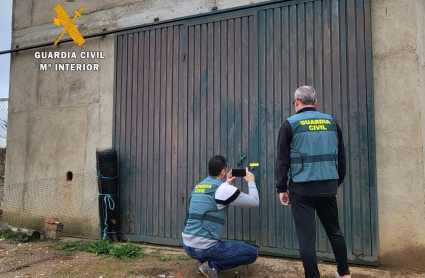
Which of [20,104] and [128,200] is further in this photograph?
[20,104]

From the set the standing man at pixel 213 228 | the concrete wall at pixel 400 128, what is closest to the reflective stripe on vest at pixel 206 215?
the standing man at pixel 213 228

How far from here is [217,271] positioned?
391 centimetres

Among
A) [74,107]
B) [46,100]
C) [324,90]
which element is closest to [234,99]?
[324,90]

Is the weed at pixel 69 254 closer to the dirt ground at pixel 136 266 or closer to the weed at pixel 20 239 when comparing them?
the dirt ground at pixel 136 266

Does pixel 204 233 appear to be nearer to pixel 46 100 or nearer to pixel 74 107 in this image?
pixel 74 107

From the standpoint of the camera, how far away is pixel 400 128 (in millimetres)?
4316

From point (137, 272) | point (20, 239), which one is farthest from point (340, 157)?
point (20, 239)

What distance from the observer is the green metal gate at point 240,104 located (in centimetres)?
449

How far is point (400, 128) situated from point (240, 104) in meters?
1.97

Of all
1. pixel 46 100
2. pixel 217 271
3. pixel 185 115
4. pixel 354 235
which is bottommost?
pixel 217 271

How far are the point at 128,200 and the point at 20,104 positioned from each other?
119 inches

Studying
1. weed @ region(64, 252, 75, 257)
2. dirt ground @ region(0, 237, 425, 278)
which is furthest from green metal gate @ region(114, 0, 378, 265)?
weed @ region(64, 252, 75, 257)

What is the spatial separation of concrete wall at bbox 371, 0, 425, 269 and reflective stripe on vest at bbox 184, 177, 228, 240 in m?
1.91

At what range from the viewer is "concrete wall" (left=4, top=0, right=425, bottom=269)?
425 centimetres
